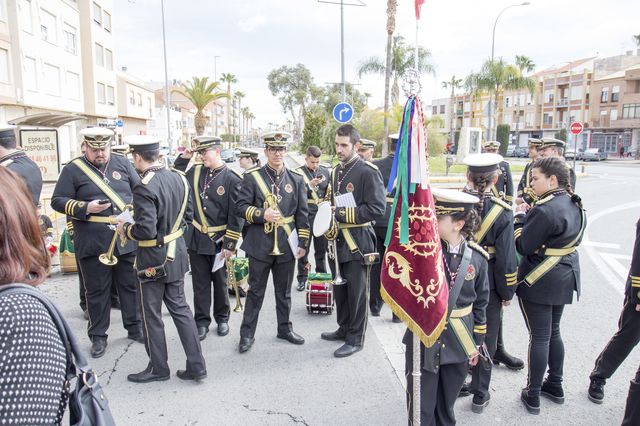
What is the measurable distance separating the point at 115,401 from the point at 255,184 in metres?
2.41

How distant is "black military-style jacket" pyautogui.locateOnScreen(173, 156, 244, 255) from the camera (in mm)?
5586

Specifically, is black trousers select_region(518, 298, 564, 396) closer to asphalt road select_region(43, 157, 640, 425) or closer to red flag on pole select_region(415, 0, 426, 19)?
asphalt road select_region(43, 157, 640, 425)

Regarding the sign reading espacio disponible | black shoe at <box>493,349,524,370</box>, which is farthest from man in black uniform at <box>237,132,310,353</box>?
the sign reading espacio disponible

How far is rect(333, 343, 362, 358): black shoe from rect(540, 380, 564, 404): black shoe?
5.91 feet

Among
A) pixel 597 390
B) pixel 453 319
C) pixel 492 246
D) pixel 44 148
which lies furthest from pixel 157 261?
pixel 44 148

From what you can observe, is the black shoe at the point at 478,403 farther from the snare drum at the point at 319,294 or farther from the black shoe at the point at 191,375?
the snare drum at the point at 319,294

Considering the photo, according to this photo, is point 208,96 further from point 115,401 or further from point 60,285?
point 115,401

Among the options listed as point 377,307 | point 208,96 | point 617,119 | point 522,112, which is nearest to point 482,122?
point 522,112

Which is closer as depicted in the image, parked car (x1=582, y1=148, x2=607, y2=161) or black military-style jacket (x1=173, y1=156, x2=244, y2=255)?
black military-style jacket (x1=173, y1=156, x2=244, y2=255)

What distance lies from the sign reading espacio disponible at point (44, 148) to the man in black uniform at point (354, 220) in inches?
455

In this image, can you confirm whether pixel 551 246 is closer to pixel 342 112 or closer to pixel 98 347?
pixel 98 347

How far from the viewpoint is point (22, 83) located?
2433 centimetres

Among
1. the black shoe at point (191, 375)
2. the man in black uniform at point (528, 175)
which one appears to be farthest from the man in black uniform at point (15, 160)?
the man in black uniform at point (528, 175)

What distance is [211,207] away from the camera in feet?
18.7
